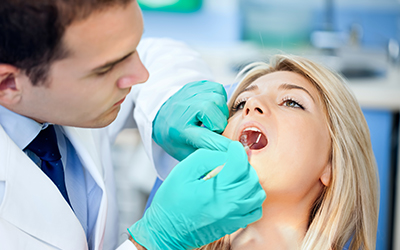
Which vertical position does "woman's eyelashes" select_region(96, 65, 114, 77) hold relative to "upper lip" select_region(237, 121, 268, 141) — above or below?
above

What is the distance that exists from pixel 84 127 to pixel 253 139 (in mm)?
486

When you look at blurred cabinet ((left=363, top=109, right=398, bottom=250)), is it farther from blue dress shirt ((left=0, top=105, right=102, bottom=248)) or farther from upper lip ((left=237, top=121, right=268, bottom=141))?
blue dress shirt ((left=0, top=105, right=102, bottom=248))

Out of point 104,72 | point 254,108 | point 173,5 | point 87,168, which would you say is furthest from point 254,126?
point 173,5

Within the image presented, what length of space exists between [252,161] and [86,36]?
1.68 feet

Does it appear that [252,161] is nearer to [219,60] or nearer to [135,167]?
[135,167]

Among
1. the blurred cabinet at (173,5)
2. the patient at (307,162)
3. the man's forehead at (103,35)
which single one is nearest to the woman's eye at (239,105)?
the patient at (307,162)

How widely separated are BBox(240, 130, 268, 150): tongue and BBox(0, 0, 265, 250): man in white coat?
0.10 metres

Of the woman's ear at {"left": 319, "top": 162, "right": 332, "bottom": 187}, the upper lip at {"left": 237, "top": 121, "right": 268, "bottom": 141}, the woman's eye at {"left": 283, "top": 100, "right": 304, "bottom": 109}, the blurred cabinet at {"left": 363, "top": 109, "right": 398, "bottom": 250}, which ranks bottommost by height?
the blurred cabinet at {"left": 363, "top": 109, "right": 398, "bottom": 250}

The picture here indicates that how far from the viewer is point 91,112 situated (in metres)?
0.88

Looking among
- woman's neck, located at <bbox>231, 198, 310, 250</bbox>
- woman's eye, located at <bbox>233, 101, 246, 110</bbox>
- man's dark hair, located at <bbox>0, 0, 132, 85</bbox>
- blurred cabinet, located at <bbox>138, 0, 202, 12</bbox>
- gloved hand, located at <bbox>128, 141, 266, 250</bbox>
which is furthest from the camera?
blurred cabinet, located at <bbox>138, 0, 202, 12</bbox>

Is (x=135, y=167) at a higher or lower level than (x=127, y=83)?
lower

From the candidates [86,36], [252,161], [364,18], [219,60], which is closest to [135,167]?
[219,60]

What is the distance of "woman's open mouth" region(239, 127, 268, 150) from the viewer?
1062 mm

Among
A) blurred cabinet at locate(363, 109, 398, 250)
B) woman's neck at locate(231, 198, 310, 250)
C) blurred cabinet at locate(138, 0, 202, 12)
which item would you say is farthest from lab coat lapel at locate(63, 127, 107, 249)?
blurred cabinet at locate(138, 0, 202, 12)
